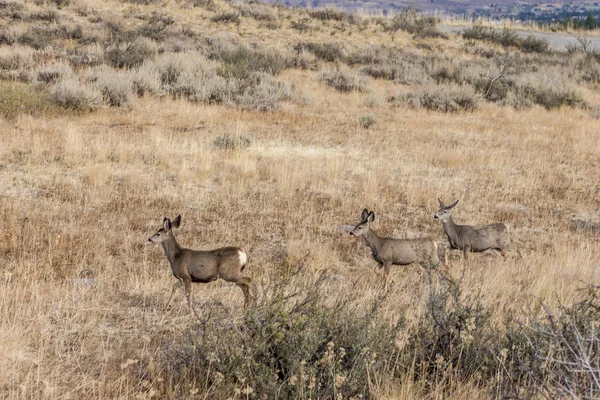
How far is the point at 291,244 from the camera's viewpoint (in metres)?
8.46

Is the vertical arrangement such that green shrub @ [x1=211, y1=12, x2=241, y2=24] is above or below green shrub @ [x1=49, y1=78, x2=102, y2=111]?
above

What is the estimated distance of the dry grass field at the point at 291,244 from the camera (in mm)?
4102

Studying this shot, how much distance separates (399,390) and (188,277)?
9.87ft

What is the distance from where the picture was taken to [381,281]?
7477 millimetres

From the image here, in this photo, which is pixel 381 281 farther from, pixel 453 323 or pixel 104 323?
pixel 104 323

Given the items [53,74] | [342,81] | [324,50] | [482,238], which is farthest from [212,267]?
[324,50]

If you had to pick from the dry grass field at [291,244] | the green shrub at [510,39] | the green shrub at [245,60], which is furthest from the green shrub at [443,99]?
the green shrub at [510,39]

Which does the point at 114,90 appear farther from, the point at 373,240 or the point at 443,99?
the point at 373,240

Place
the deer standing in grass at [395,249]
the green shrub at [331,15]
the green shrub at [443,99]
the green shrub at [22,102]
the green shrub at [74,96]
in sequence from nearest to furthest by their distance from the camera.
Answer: the deer standing in grass at [395,249], the green shrub at [22,102], the green shrub at [74,96], the green shrub at [443,99], the green shrub at [331,15]

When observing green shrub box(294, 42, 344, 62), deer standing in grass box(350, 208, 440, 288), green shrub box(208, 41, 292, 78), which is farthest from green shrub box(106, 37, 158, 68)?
deer standing in grass box(350, 208, 440, 288)

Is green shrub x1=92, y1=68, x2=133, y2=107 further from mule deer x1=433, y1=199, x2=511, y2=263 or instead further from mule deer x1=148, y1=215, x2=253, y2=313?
mule deer x1=148, y1=215, x2=253, y2=313

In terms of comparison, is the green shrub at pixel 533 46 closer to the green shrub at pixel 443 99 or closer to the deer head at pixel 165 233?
the green shrub at pixel 443 99

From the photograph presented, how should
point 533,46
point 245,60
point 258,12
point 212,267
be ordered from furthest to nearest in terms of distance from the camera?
point 533,46, point 258,12, point 245,60, point 212,267

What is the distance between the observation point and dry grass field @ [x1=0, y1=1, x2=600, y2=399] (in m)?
4.10
